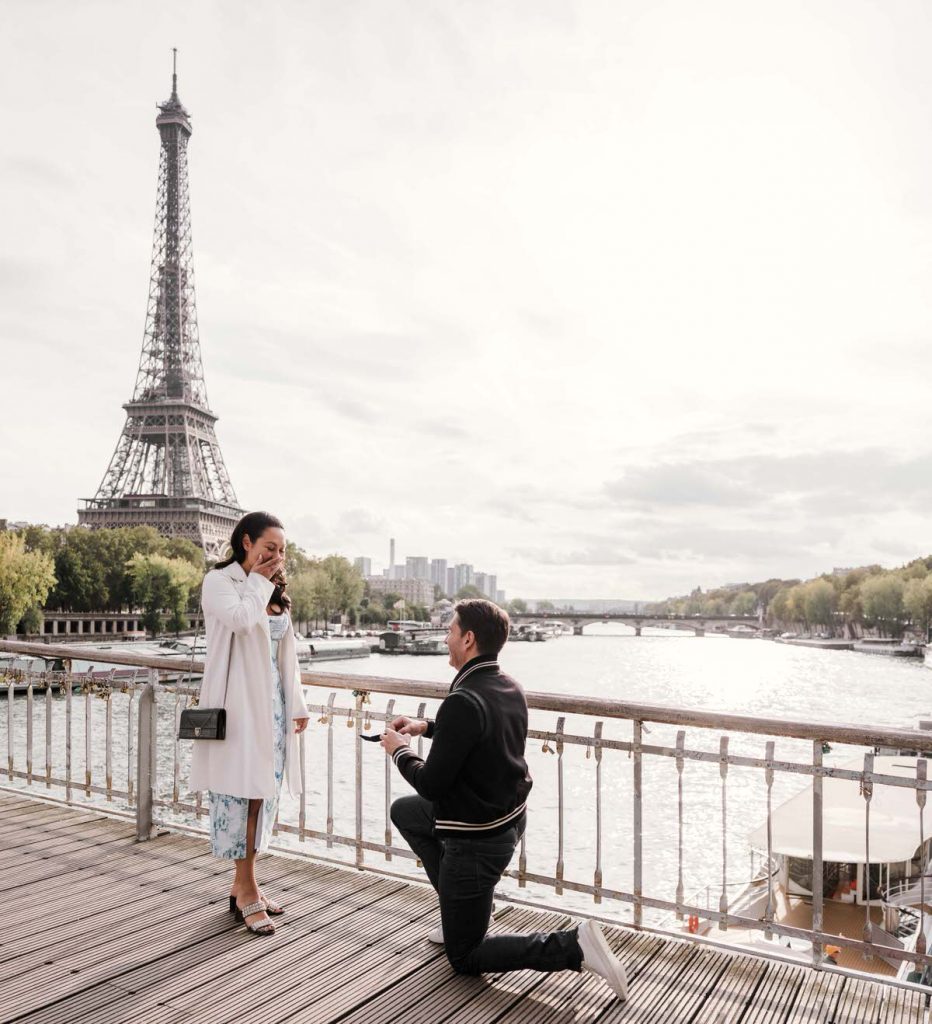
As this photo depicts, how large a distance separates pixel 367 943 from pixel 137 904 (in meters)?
1.52

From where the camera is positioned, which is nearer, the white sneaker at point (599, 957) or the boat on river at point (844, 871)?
the white sneaker at point (599, 957)

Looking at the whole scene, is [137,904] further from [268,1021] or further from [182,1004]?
[268,1021]

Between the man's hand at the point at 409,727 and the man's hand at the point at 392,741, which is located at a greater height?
the man's hand at the point at 409,727

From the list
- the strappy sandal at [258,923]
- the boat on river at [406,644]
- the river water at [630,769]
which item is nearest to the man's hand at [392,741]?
the strappy sandal at [258,923]

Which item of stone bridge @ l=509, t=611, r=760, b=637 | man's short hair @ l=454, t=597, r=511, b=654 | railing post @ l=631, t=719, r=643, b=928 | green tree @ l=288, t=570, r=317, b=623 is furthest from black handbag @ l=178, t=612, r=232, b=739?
stone bridge @ l=509, t=611, r=760, b=637

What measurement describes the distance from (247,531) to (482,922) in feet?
7.44

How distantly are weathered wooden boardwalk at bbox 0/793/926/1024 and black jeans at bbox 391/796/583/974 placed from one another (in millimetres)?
174

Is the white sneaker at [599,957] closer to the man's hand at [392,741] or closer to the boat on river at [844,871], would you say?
the man's hand at [392,741]

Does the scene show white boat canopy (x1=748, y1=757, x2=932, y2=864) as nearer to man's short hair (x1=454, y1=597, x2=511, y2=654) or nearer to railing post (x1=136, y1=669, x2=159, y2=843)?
railing post (x1=136, y1=669, x2=159, y2=843)

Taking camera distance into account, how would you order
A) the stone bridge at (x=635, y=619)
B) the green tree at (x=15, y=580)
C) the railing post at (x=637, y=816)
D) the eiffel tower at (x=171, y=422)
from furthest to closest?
the stone bridge at (x=635, y=619)
the eiffel tower at (x=171, y=422)
the green tree at (x=15, y=580)
the railing post at (x=637, y=816)

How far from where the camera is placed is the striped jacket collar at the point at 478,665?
401cm

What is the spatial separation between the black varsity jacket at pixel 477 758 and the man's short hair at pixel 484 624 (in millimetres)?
55

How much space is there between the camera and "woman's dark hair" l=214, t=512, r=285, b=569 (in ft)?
15.9

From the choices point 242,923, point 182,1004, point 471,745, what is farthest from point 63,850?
point 471,745
